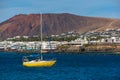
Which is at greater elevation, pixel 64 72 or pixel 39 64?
pixel 39 64

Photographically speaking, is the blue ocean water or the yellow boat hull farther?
the yellow boat hull

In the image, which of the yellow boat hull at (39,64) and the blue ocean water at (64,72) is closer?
the blue ocean water at (64,72)

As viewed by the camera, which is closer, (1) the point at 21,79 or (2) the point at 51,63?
(1) the point at 21,79

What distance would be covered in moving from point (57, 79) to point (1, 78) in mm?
6862

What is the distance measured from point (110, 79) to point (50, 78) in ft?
24.0

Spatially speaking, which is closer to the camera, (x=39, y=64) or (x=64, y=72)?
(x=64, y=72)

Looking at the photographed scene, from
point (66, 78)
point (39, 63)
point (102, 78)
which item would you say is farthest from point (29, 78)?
point (39, 63)

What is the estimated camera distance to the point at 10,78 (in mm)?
55500

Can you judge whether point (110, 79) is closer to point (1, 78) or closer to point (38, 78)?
point (38, 78)

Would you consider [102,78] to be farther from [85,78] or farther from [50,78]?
[50,78]

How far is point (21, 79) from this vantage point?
53688 mm

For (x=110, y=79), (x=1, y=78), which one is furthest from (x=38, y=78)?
(x=110, y=79)

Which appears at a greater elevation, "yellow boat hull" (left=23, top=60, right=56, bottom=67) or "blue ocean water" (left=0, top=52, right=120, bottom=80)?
"yellow boat hull" (left=23, top=60, right=56, bottom=67)

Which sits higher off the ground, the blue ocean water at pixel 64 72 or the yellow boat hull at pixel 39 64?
the yellow boat hull at pixel 39 64
